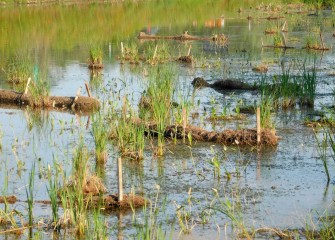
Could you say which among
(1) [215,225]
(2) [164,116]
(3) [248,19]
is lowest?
(1) [215,225]

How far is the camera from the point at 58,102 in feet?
50.6

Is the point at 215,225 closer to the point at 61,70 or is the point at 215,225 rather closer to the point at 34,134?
the point at 34,134

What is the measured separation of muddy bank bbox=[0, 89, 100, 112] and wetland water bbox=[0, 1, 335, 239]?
1.08 ft

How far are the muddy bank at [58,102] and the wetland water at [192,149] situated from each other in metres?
0.33

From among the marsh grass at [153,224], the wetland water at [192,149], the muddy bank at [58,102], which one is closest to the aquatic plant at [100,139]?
the wetland water at [192,149]

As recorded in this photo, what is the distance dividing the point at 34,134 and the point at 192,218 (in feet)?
17.7

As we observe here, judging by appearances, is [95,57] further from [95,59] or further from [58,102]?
[58,102]

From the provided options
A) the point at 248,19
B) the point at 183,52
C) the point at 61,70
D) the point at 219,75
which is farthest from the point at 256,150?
the point at 248,19

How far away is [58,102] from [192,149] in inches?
180

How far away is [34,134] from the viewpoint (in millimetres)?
13102

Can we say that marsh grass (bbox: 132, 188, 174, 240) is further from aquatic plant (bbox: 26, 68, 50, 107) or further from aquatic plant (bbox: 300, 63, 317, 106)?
aquatic plant (bbox: 26, 68, 50, 107)

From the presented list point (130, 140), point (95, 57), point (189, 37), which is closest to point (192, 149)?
point (130, 140)

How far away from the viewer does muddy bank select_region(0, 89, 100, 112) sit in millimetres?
15062

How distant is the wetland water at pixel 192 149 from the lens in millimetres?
8602
